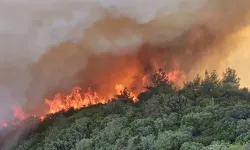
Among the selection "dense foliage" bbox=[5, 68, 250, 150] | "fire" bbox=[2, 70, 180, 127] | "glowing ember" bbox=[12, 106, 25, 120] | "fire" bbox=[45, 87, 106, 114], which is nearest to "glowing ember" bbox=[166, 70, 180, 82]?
"fire" bbox=[2, 70, 180, 127]

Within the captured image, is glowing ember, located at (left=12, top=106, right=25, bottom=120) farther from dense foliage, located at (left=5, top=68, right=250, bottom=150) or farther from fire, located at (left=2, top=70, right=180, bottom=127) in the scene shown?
dense foliage, located at (left=5, top=68, right=250, bottom=150)

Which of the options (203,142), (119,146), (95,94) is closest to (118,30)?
(95,94)

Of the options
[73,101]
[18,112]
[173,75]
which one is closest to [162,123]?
[73,101]

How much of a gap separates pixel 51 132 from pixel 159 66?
355 inches

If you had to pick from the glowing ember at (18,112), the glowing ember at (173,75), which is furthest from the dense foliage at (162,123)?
the glowing ember at (173,75)

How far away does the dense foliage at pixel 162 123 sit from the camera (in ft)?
49.0

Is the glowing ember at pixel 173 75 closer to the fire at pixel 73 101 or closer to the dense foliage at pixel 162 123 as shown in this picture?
the dense foliage at pixel 162 123

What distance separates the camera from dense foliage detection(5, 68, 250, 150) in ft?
49.0

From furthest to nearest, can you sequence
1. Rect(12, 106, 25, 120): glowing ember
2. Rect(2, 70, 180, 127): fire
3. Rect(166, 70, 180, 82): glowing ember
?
Rect(166, 70, 180, 82): glowing ember < Rect(2, 70, 180, 127): fire < Rect(12, 106, 25, 120): glowing ember

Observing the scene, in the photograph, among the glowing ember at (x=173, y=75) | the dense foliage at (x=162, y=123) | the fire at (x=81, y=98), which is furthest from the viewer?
the glowing ember at (x=173, y=75)

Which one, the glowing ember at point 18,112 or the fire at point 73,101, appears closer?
the glowing ember at point 18,112

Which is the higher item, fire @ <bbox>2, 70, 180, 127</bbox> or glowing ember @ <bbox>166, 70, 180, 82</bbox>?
glowing ember @ <bbox>166, 70, 180, 82</bbox>

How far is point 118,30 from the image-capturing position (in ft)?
74.9

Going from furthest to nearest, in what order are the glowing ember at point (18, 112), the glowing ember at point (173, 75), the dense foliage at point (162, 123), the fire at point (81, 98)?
the glowing ember at point (173, 75)
the fire at point (81, 98)
the glowing ember at point (18, 112)
the dense foliage at point (162, 123)
